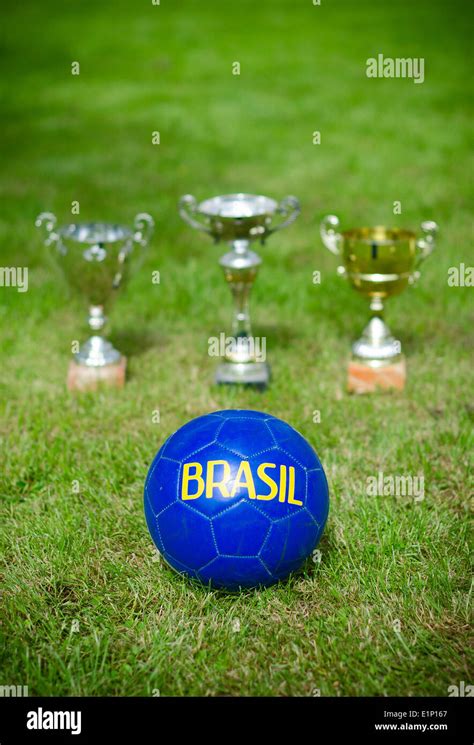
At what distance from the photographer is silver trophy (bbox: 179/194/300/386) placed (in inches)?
166

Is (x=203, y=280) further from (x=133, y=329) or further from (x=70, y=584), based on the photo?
(x=70, y=584)

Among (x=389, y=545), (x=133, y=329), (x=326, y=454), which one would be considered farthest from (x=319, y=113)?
(x=389, y=545)

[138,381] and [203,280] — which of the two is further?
[203,280]

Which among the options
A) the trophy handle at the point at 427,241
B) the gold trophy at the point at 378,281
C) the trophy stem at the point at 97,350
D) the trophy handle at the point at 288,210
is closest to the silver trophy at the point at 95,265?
the trophy stem at the point at 97,350

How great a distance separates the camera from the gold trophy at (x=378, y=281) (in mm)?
4254

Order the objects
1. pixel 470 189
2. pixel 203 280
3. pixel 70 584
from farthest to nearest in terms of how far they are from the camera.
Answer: pixel 470 189
pixel 203 280
pixel 70 584

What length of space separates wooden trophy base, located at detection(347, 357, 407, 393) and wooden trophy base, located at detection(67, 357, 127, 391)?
1.20 metres

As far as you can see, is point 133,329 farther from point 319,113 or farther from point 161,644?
point 319,113

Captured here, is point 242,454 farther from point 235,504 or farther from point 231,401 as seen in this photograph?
point 231,401

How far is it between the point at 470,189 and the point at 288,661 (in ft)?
19.9

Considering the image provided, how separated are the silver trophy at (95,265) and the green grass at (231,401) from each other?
248mm

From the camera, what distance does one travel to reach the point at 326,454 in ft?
12.0

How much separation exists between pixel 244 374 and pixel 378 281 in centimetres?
83
